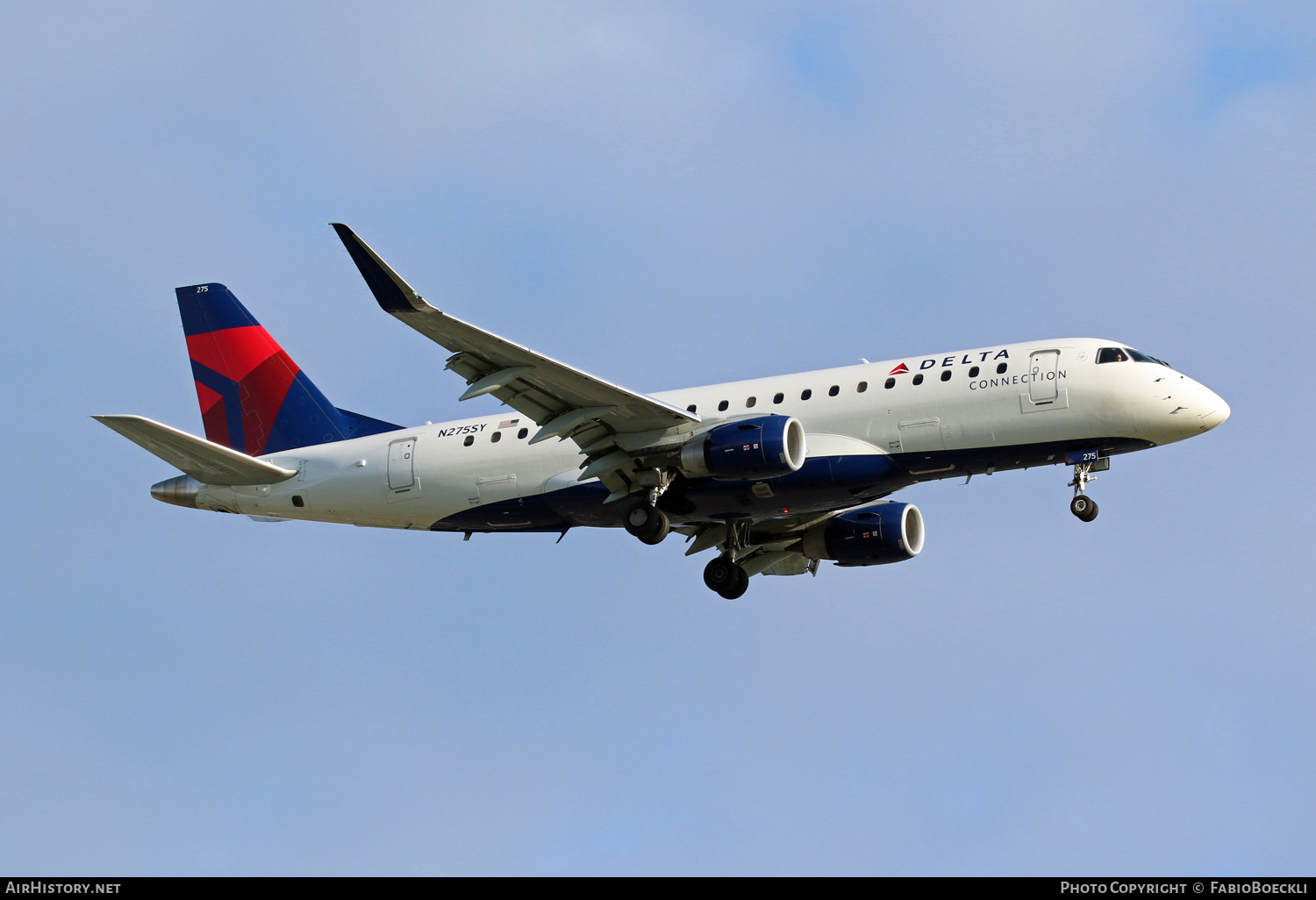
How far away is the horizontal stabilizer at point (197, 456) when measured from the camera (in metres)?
37.1

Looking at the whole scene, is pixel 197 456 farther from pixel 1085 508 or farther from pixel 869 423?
pixel 1085 508

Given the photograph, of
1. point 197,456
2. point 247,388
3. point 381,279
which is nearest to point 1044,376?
point 381,279

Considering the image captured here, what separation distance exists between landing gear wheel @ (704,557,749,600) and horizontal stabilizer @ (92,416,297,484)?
37.7ft

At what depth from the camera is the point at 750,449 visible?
3525cm

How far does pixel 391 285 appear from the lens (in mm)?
31438

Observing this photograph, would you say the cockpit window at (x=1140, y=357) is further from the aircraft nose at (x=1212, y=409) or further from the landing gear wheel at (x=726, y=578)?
the landing gear wheel at (x=726, y=578)

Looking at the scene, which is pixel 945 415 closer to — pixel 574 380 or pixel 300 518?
pixel 574 380

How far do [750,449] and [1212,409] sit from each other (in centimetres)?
1055
